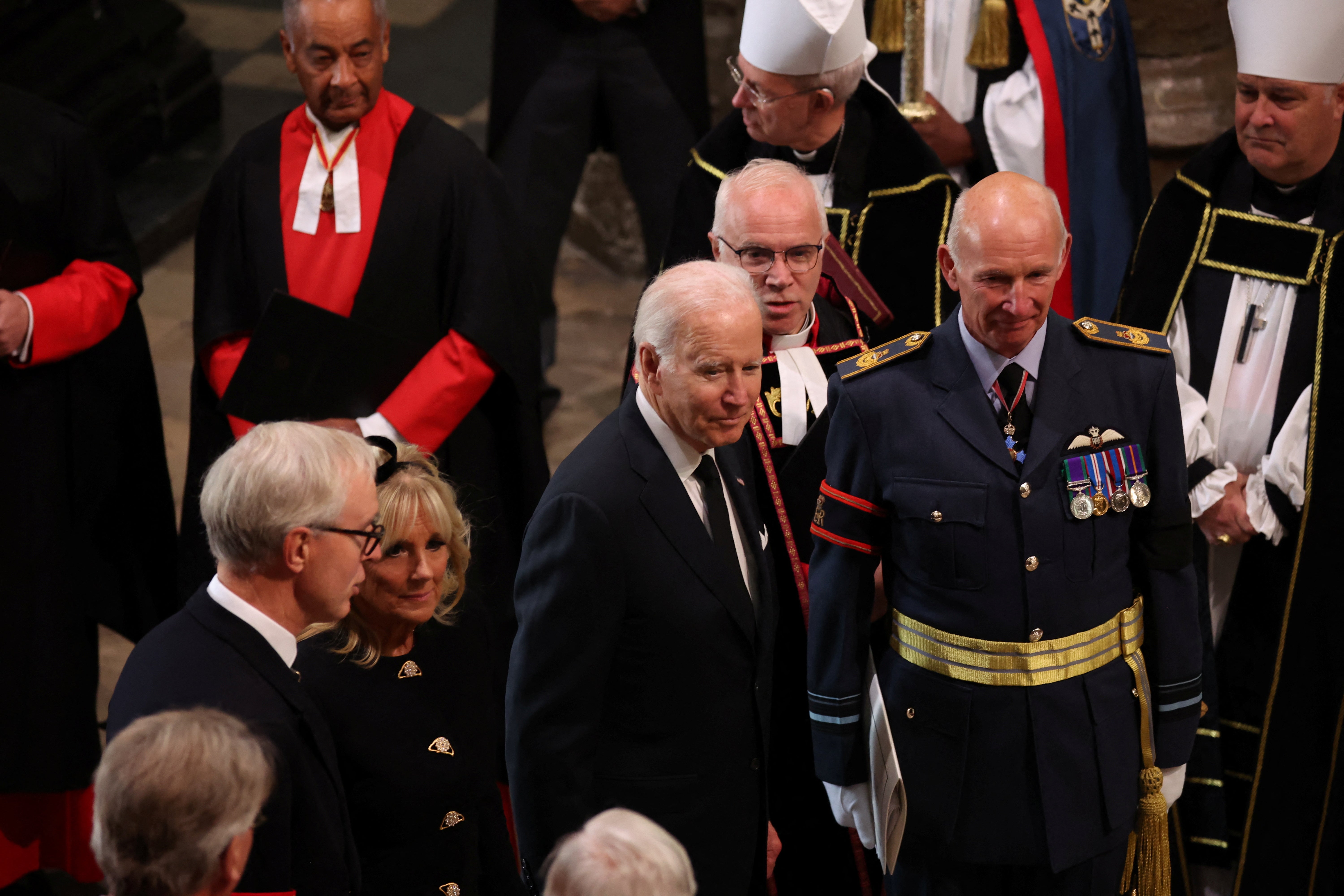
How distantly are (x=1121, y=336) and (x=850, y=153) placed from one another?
4.16ft

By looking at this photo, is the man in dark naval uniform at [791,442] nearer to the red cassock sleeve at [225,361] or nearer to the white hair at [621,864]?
the white hair at [621,864]

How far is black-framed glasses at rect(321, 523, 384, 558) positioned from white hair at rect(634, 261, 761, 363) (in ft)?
1.90

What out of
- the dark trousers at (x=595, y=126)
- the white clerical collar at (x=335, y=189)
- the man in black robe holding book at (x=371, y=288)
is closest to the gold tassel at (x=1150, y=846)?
the man in black robe holding book at (x=371, y=288)

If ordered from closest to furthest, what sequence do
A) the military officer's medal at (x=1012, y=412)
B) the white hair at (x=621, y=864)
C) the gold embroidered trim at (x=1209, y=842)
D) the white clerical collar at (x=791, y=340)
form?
the white hair at (x=621, y=864), the military officer's medal at (x=1012, y=412), the white clerical collar at (x=791, y=340), the gold embroidered trim at (x=1209, y=842)

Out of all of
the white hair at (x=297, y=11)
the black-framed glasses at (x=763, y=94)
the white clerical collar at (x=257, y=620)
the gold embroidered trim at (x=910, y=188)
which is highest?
the white hair at (x=297, y=11)

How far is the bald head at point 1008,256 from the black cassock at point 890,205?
1.06 meters

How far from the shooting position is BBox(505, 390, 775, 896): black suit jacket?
264 centimetres

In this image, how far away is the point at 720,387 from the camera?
270cm

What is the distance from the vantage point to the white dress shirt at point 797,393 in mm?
3375

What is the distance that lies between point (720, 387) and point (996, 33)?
245 centimetres

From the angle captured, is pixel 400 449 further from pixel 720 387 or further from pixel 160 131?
pixel 160 131

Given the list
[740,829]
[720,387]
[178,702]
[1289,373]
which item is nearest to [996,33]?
[1289,373]

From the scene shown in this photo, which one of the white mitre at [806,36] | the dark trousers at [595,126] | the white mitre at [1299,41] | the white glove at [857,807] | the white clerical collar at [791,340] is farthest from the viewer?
the dark trousers at [595,126]

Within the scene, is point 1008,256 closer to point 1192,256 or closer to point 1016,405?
point 1016,405
